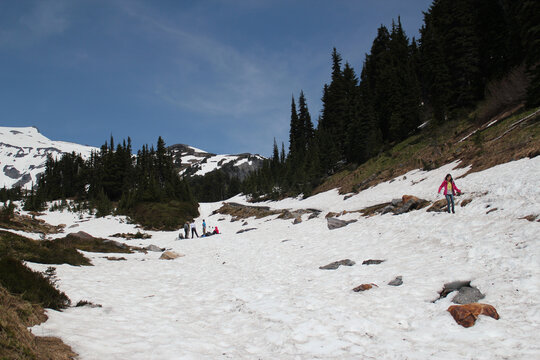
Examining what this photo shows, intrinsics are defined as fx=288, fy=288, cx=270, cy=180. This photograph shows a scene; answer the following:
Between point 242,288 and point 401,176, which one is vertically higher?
point 401,176

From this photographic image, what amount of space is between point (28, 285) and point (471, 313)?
334 inches

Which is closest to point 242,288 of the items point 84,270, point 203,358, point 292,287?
point 292,287

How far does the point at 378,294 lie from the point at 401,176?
23333 millimetres

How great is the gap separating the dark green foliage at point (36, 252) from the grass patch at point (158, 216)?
24.3 metres

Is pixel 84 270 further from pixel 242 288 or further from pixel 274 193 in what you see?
pixel 274 193

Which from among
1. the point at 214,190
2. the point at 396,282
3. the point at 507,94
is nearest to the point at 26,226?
the point at 396,282

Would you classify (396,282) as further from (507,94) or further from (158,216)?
(158,216)

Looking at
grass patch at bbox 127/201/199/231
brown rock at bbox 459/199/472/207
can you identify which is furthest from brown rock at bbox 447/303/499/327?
grass patch at bbox 127/201/199/231

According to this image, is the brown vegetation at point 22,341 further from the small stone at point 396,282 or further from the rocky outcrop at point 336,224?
the rocky outcrop at point 336,224

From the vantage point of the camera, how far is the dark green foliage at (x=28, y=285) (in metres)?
5.47

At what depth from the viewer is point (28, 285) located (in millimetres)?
5773

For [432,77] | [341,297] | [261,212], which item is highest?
[432,77]

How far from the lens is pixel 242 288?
897 cm

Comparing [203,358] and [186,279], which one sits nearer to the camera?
[203,358]
